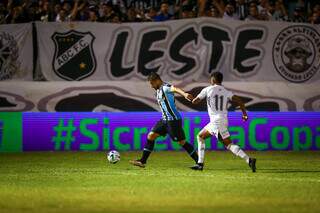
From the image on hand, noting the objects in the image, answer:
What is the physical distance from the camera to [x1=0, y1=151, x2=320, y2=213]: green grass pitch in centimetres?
1062

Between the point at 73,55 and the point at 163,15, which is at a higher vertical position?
the point at 163,15

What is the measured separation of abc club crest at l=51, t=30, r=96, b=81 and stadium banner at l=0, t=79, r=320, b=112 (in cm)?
27

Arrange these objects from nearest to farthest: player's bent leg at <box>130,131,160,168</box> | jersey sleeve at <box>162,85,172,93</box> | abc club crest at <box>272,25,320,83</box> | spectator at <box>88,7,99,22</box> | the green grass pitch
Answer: the green grass pitch → jersey sleeve at <box>162,85,172,93</box> → player's bent leg at <box>130,131,160,168</box> → abc club crest at <box>272,25,320,83</box> → spectator at <box>88,7,99,22</box>

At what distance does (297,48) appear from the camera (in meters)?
20.4

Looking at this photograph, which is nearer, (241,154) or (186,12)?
(241,154)

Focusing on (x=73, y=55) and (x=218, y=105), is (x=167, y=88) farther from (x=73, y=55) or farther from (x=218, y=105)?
(x=73, y=55)

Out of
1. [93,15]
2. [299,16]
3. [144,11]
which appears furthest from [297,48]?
[93,15]

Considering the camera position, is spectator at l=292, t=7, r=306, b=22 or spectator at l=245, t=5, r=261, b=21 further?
spectator at l=292, t=7, r=306, b=22

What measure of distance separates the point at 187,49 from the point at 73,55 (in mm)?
3016

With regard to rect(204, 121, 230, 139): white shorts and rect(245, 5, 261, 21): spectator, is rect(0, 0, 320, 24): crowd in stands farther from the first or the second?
rect(204, 121, 230, 139): white shorts

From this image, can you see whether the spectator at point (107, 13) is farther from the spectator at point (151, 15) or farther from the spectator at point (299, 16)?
the spectator at point (299, 16)

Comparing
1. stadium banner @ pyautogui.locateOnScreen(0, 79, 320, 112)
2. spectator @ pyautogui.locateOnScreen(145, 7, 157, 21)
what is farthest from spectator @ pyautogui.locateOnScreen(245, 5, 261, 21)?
spectator @ pyautogui.locateOnScreen(145, 7, 157, 21)

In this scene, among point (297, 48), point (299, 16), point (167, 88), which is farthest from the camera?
point (299, 16)

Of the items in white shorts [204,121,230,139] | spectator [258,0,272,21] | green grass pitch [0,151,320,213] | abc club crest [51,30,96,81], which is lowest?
green grass pitch [0,151,320,213]
